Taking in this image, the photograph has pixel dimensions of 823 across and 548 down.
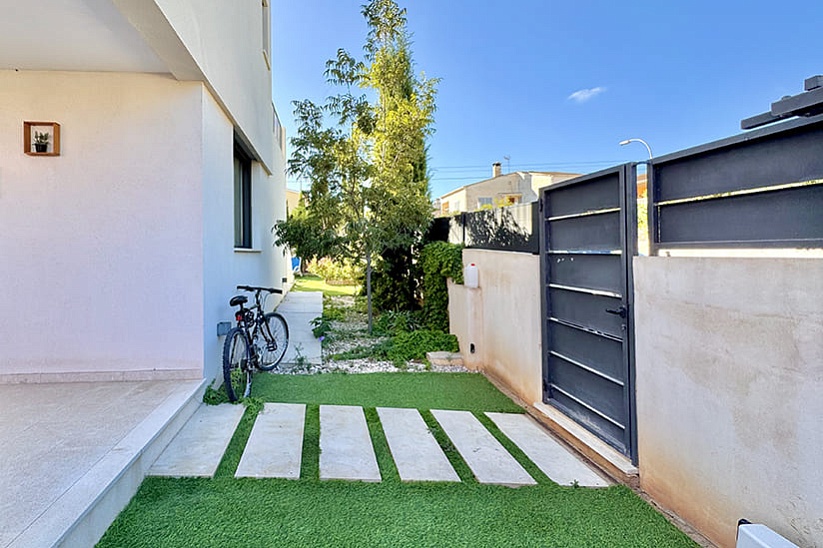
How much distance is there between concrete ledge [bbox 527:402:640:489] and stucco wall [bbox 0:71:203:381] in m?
A: 2.94

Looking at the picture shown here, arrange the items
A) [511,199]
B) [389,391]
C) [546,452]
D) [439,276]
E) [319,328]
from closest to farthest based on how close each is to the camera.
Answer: [546,452]
[389,391]
[319,328]
[439,276]
[511,199]

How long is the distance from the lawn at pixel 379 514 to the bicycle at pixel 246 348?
3.34 feet

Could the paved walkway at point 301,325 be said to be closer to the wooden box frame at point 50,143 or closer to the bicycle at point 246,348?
the bicycle at point 246,348

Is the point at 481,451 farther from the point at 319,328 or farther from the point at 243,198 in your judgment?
the point at 243,198

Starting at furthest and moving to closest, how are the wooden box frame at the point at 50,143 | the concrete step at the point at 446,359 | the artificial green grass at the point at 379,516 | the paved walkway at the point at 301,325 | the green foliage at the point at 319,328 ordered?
the green foliage at the point at 319,328 → the concrete step at the point at 446,359 → the paved walkway at the point at 301,325 → the wooden box frame at the point at 50,143 → the artificial green grass at the point at 379,516

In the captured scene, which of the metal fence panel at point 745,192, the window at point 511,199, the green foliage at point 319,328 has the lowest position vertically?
the green foliage at point 319,328

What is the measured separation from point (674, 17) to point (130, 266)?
12.5 metres

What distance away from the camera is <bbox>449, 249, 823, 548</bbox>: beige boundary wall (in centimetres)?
175

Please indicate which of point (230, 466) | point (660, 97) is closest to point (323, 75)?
point (230, 466)

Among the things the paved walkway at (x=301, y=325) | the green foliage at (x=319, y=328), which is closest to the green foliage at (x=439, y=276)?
the green foliage at (x=319, y=328)

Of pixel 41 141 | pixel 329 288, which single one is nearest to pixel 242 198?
pixel 41 141

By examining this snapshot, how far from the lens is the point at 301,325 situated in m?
7.83

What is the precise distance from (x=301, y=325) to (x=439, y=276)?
99.8 inches

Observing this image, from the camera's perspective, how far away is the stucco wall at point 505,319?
4252 mm
